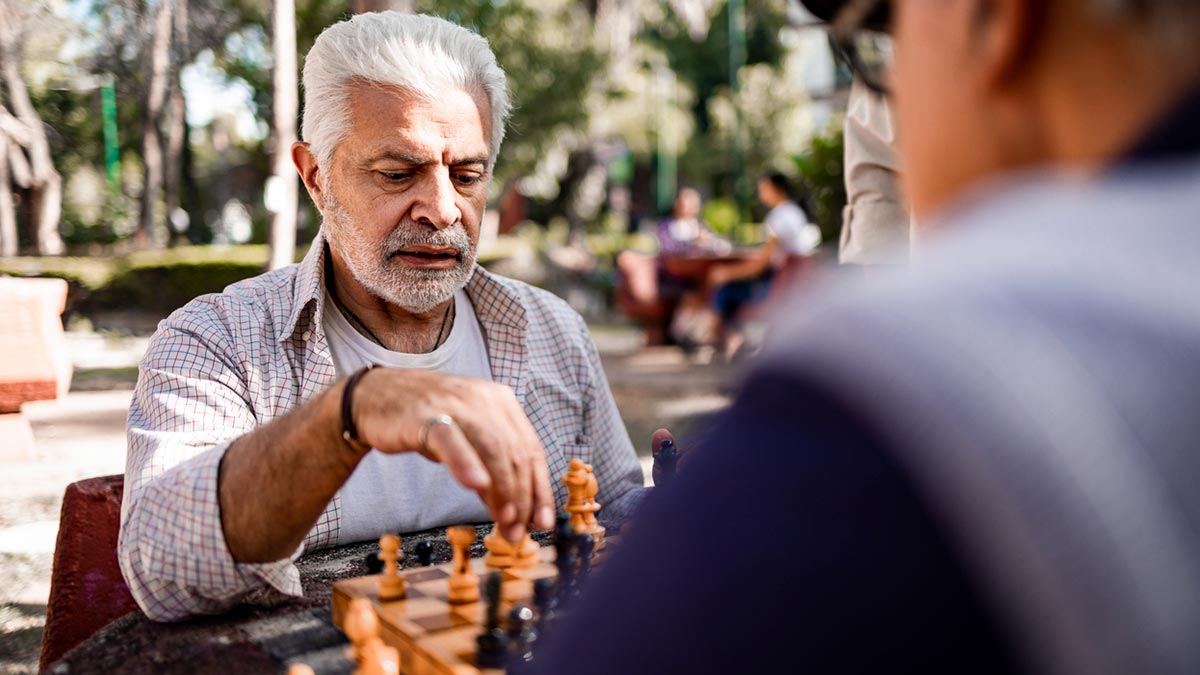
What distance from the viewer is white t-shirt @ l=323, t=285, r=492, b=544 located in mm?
2188

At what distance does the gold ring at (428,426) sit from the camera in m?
1.28

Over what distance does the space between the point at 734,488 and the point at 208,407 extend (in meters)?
1.62

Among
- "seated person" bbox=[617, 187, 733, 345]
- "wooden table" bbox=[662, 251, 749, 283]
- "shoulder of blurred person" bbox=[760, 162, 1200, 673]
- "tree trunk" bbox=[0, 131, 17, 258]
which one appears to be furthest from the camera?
"tree trunk" bbox=[0, 131, 17, 258]

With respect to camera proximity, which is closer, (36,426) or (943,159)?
(943,159)

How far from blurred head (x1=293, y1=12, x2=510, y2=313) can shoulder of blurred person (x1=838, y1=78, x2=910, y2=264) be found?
1100 millimetres

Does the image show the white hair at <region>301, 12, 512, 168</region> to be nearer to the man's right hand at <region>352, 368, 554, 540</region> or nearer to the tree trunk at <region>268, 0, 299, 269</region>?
the man's right hand at <region>352, 368, 554, 540</region>

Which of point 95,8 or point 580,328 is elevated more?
point 95,8

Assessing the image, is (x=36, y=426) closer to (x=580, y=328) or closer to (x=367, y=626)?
(x=580, y=328)

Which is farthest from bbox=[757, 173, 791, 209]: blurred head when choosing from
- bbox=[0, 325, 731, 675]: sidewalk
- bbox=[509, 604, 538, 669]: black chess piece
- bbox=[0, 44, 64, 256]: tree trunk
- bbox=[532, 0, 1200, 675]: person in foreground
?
bbox=[0, 44, 64, 256]: tree trunk

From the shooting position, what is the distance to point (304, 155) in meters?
2.58

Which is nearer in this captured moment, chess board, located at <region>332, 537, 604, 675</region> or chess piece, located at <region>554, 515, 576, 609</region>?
chess board, located at <region>332, 537, 604, 675</region>

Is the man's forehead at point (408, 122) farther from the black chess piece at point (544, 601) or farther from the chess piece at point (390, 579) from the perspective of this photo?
the black chess piece at point (544, 601)

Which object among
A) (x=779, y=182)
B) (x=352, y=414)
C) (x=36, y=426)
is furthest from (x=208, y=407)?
(x=779, y=182)

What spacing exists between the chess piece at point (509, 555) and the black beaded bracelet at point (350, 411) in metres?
0.27
